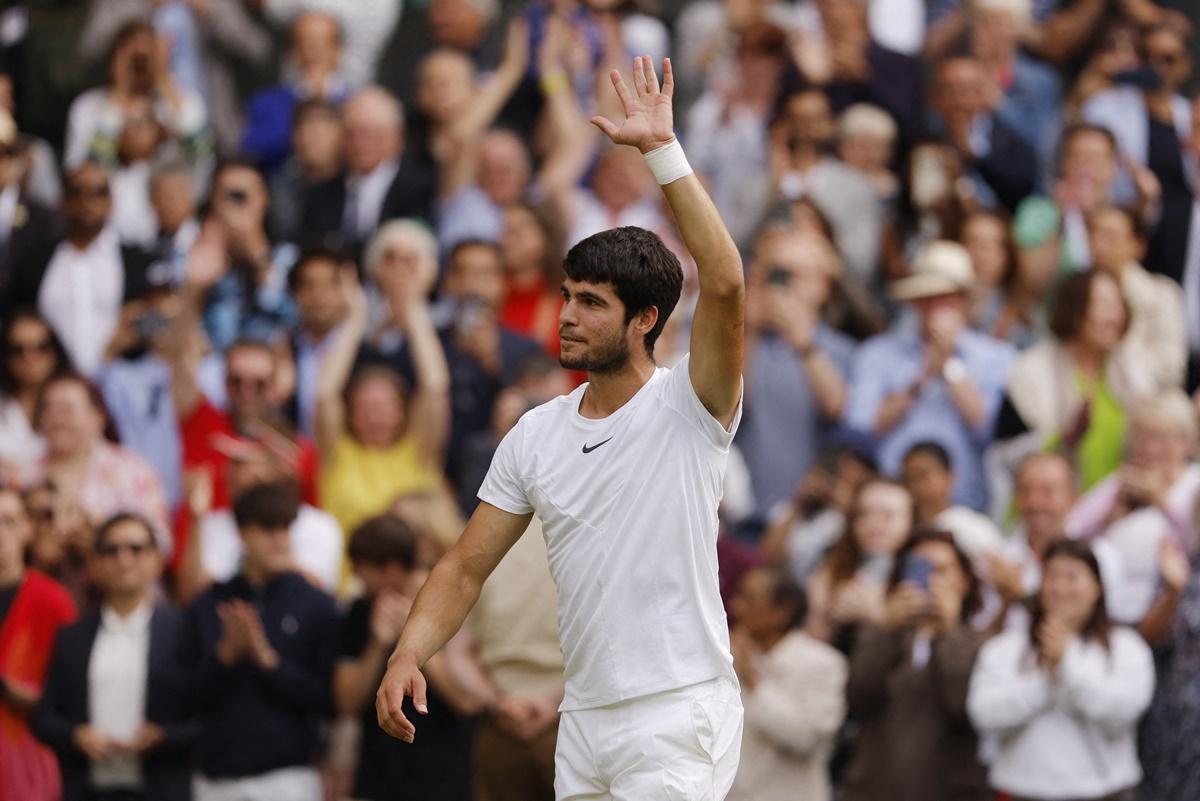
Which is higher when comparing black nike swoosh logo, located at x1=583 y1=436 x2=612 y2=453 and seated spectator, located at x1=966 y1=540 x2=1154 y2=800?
black nike swoosh logo, located at x1=583 y1=436 x2=612 y2=453

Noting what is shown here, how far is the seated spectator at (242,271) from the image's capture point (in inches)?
484

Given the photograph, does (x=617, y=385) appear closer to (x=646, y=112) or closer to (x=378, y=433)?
(x=646, y=112)

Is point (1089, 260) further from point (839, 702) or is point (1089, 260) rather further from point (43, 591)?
point (43, 591)

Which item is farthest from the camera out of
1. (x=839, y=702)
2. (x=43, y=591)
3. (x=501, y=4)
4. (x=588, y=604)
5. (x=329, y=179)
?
(x=501, y=4)

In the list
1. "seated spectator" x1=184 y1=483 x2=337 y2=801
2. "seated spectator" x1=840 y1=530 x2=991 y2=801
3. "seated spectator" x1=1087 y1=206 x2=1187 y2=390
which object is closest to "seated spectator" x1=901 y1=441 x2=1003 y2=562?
"seated spectator" x1=840 y1=530 x2=991 y2=801

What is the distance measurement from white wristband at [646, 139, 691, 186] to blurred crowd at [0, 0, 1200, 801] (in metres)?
3.37

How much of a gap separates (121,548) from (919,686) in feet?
10.9

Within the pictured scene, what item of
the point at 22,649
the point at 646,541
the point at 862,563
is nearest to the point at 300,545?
the point at 22,649

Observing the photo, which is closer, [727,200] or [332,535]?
[332,535]

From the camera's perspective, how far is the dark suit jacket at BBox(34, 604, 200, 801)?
991 cm

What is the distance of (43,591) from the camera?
10414 mm

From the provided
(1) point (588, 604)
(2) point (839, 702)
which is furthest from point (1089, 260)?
(1) point (588, 604)

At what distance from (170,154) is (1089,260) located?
16.6 ft

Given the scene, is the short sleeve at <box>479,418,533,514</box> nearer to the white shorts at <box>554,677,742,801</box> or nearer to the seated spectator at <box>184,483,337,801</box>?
the white shorts at <box>554,677,742,801</box>
